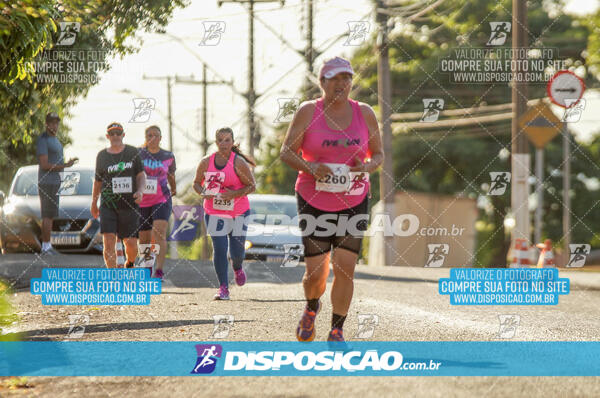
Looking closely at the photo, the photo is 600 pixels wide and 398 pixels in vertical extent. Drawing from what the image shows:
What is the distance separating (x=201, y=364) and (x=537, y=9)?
2956 cm

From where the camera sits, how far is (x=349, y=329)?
280 inches

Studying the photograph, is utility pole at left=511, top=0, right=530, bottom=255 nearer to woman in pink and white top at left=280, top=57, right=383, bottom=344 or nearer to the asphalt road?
the asphalt road

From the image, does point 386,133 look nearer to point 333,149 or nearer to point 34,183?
point 34,183

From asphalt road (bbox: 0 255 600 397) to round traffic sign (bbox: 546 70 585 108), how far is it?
9.57ft

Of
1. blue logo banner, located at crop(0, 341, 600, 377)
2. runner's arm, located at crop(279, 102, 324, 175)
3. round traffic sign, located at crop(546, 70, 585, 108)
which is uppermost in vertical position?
round traffic sign, located at crop(546, 70, 585, 108)

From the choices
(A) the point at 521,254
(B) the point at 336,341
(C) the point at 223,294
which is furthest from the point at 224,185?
(A) the point at 521,254

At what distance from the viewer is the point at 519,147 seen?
52.0ft

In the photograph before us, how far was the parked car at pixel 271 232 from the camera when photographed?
13.8 meters

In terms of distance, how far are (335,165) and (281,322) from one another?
2.44m

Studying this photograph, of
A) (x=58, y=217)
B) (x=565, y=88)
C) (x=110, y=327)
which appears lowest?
(x=110, y=327)

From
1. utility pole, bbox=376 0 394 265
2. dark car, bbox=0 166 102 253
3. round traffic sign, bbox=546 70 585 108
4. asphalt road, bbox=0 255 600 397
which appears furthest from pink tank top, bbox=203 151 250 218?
utility pole, bbox=376 0 394 265

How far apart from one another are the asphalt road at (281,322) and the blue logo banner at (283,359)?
197mm

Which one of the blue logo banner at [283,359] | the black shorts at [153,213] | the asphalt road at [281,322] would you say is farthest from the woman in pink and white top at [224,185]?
the blue logo banner at [283,359]

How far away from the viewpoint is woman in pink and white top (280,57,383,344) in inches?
220
